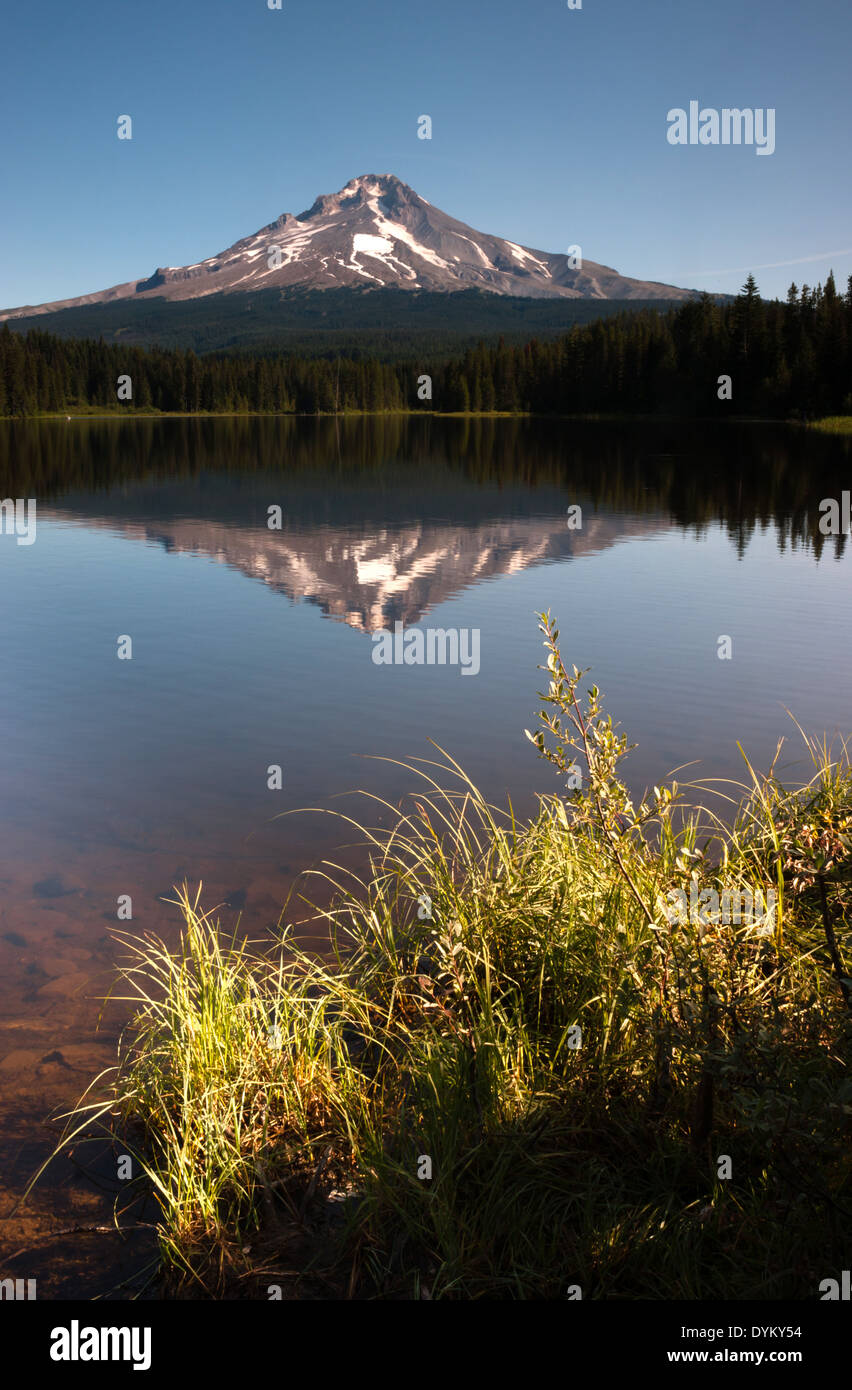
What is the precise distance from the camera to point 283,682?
14391 mm

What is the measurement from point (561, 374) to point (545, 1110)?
14410 cm

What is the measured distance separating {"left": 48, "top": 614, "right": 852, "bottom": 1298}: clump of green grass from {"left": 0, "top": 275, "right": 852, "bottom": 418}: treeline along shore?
5942 cm

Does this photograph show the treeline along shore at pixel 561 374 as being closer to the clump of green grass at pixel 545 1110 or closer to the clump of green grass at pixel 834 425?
the clump of green grass at pixel 834 425

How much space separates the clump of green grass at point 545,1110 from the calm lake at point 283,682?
0.71 m

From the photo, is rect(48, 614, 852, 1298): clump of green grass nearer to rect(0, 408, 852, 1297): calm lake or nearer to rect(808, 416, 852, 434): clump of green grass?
rect(0, 408, 852, 1297): calm lake

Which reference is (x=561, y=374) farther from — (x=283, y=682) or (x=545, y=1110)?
(x=545, y=1110)

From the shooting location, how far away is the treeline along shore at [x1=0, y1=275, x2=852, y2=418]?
9881 centimetres

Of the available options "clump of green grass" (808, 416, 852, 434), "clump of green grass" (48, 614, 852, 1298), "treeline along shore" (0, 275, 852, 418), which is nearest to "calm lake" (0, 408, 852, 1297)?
"clump of green grass" (48, 614, 852, 1298)

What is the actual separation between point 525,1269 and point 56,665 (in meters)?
13.4

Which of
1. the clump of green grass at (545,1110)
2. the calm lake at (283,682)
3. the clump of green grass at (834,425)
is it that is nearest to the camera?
the clump of green grass at (545,1110)

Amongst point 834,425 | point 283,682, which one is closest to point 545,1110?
point 283,682

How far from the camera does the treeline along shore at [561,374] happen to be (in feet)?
324

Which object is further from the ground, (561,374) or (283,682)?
(561,374)

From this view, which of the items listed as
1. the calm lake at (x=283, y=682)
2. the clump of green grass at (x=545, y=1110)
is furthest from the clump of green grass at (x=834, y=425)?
the clump of green grass at (x=545, y=1110)
